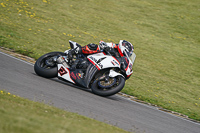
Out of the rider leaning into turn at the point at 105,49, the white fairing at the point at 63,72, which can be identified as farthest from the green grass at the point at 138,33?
the white fairing at the point at 63,72

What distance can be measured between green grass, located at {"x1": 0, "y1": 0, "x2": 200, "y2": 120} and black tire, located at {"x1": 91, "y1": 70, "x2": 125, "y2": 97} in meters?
2.21

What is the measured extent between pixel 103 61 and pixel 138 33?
1543 centimetres

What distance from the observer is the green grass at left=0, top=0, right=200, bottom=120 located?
11.9m

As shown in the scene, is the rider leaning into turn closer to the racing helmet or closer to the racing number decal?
the racing helmet

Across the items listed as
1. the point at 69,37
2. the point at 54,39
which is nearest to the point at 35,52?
the point at 54,39

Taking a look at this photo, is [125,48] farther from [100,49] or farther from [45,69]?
[45,69]

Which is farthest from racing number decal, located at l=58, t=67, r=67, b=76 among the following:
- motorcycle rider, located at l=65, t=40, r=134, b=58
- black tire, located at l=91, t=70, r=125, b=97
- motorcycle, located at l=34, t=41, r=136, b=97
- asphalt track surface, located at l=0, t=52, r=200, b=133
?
black tire, located at l=91, t=70, r=125, b=97

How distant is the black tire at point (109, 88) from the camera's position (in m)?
7.48

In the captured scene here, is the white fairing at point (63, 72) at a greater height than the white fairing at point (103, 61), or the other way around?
the white fairing at point (103, 61)

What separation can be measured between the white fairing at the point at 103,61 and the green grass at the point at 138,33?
2.34m

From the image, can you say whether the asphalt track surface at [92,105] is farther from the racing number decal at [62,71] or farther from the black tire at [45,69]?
the racing number decal at [62,71]

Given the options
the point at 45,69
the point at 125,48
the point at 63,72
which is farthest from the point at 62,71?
the point at 125,48

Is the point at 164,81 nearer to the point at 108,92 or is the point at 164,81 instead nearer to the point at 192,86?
the point at 192,86

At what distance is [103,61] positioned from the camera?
798cm
